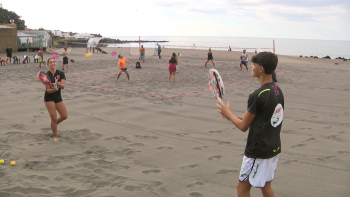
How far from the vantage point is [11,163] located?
4246 millimetres

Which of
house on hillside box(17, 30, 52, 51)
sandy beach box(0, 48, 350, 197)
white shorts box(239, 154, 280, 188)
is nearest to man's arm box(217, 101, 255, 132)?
white shorts box(239, 154, 280, 188)

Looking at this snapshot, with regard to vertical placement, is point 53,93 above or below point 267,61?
below

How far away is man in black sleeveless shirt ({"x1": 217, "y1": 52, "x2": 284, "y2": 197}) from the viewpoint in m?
2.37

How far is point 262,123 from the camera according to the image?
2.42 m

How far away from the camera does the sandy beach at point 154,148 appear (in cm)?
368

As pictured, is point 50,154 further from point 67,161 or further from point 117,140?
point 117,140

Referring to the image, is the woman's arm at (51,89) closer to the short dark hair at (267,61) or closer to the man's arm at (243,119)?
the man's arm at (243,119)

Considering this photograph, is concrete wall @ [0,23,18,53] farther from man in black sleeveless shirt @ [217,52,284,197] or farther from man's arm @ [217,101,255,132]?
man in black sleeveless shirt @ [217,52,284,197]

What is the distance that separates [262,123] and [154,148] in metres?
3.00

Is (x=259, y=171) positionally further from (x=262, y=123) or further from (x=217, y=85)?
(x=217, y=85)

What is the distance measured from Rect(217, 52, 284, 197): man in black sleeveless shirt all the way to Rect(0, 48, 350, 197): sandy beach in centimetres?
119

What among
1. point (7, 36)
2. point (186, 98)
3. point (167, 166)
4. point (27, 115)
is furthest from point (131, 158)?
point (7, 36)

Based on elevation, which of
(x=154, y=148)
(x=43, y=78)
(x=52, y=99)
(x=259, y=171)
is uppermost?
(x=43, y=78)

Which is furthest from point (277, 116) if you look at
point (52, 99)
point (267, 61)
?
point (52, 99)
